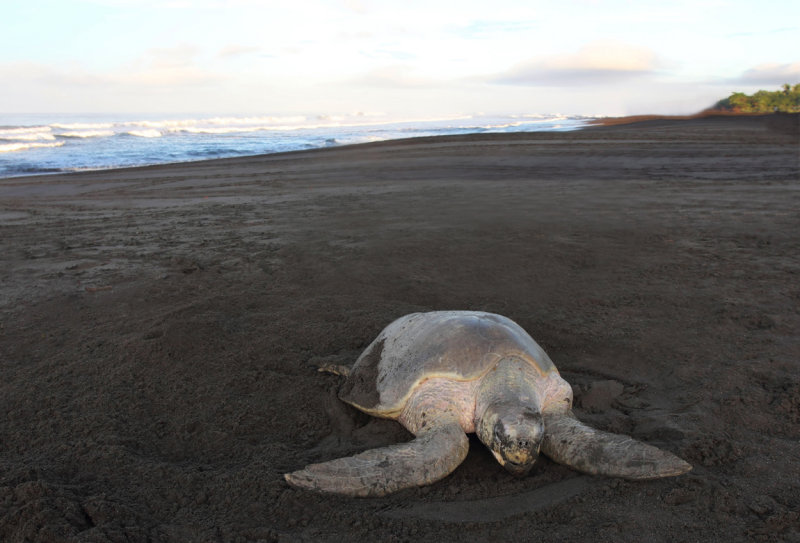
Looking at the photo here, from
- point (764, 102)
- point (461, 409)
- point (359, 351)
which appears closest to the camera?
point (461, 409)

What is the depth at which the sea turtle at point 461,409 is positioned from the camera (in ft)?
7.93

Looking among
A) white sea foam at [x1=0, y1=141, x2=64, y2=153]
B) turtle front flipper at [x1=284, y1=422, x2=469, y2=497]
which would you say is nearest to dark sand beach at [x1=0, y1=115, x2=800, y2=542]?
turtle front flipper at [x1=284, y1=422, x2=469, y2=497]

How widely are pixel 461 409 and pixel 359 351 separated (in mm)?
1303

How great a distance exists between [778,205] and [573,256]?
14.6 feet

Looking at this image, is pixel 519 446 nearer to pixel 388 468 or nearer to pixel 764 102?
pixel 388 468

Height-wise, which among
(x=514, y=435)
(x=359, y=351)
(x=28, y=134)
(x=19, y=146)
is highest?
(x=28, y=134)

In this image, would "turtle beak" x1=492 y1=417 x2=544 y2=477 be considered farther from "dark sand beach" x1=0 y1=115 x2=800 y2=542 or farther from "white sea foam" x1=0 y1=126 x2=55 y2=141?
"white sea foam" x1=0 y1=126 x2=55 y2=141

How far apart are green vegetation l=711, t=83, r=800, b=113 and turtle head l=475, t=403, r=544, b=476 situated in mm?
49694

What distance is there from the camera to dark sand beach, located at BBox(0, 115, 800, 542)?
2.23m

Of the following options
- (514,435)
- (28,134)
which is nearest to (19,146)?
(28,134)

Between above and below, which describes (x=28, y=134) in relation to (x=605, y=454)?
above

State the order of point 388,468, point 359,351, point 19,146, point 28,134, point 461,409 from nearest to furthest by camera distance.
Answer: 1. point 388,468
2. point 461,409
3. point 359,351
4. point 19,146
5. point 28,134

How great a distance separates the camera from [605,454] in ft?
8.09

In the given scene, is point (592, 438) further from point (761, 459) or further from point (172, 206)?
point (172, 206)
